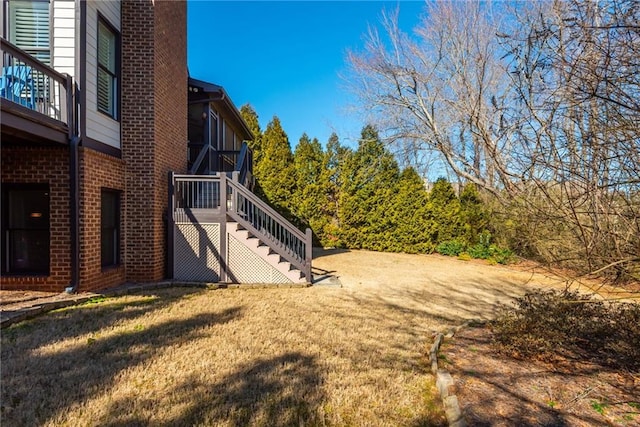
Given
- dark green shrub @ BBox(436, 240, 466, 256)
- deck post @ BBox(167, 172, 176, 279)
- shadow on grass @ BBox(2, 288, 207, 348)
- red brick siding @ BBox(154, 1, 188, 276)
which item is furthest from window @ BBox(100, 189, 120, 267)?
dark green shrub @ BBox(436, 240, 466, 256)

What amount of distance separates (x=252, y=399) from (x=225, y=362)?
83 cm

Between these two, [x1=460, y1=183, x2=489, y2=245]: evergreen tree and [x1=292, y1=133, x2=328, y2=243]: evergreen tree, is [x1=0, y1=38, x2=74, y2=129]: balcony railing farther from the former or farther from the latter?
[x1=460, y1=183, x2=489, y2=245]: evergreen tree

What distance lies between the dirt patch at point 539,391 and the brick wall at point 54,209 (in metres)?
6.15

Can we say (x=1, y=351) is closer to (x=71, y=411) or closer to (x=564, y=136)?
(x=71, y=411)

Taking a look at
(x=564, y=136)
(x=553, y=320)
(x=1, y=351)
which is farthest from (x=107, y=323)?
(x=564, y=136)

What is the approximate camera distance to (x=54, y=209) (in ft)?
19.9

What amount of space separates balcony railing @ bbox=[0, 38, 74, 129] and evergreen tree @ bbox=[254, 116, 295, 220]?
11388 mm

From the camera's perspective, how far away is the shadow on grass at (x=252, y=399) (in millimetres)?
2676

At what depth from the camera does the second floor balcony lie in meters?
4.74

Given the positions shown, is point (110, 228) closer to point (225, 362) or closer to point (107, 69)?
point (107, 69)

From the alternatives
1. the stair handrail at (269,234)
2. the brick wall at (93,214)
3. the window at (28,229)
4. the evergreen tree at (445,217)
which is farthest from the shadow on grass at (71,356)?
the evergreen tree at (445,217)

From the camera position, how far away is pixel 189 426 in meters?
2.57

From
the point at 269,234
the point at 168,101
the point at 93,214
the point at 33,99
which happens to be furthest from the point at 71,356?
the point at 168,101

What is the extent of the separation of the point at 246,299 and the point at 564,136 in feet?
17.9
